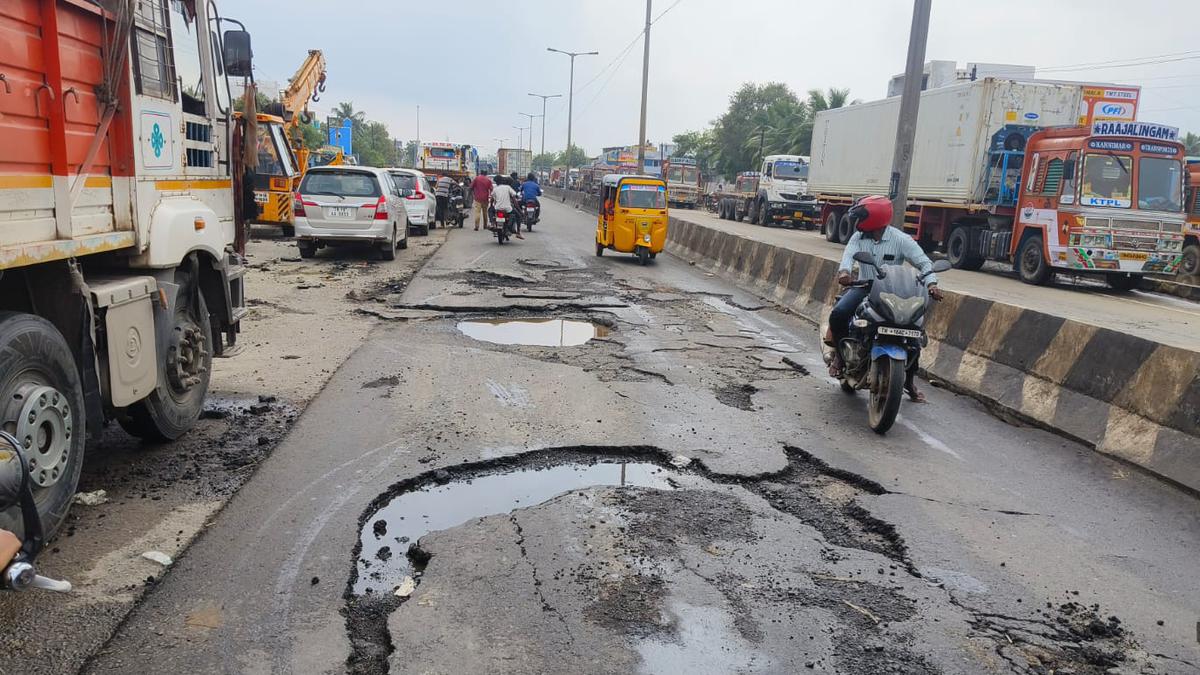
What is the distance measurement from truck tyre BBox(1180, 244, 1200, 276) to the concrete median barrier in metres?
12.5

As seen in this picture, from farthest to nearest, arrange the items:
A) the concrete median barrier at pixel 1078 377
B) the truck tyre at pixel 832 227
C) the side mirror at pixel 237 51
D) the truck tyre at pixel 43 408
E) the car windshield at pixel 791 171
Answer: the car windshield at pixel 791 171
the truck tyre at pixel 832 227
the side mirror at pixel 237 51
the concrete median barrier at pixel 1078 377
the truck tyre at pixel 43 408

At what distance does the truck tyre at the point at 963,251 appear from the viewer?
18344 millimetres

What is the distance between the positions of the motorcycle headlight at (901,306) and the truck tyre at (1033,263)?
36.8 ft

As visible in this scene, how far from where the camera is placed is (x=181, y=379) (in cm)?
490

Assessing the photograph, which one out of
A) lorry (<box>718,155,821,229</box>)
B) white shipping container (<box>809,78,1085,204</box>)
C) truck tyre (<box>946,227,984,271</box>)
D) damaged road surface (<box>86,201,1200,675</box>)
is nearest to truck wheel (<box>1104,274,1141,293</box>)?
truck tyre (<box>946,227,984,271</box>)

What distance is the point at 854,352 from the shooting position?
6.53 meters

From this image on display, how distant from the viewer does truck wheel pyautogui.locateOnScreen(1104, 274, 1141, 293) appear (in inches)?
614

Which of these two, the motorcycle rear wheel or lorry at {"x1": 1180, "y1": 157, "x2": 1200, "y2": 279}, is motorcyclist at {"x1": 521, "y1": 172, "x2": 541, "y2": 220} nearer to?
lorry at {"x1": 1180, "y1": 157, "x2": 1200, "y2": 279}

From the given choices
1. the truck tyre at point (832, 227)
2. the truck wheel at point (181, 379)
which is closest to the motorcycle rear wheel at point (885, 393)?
the truck wheel at point (181, 379)

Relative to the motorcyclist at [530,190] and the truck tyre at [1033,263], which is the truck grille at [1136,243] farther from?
the motorcyclist at [530,190]

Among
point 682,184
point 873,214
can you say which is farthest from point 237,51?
point 682,184

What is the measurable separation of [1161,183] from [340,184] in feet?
47.7

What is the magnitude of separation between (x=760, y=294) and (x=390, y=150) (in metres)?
100

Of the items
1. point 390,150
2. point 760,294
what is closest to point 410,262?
point 760,294
